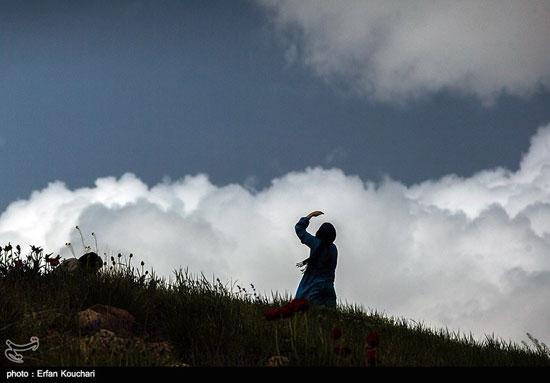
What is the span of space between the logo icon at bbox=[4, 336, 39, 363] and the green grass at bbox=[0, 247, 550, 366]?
0.06m

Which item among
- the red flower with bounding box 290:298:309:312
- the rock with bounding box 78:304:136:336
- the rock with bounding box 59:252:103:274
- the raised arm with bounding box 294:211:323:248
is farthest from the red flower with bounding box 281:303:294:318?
the raised arm with bounding box 294:211:323:248

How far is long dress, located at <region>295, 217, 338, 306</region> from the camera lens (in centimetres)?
1086

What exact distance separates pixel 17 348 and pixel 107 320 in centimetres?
107

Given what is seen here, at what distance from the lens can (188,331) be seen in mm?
6582

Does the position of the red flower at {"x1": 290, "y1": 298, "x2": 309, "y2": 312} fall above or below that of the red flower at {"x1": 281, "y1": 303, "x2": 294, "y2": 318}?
above

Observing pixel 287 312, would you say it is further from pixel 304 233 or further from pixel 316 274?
pixel 316 274

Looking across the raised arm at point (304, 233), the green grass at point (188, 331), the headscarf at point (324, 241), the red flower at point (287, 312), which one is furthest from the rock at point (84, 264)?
the red flower at point (287, 312)

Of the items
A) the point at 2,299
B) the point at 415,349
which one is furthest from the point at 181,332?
the point at 415,349

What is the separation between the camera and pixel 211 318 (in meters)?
7.01

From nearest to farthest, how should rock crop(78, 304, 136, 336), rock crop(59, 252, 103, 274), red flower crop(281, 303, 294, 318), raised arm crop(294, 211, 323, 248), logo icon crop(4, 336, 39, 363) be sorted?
1. red flower crop(281, 303, 294, 318)
2. logo icon crop(4, 336, 39, 363)
3. rock crop(78, 304, 136, 336)
4. rock crop(59, 252, 103, 274)
5. raised arm crop(294, 211, 323, 248)

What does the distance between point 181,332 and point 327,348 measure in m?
2.09

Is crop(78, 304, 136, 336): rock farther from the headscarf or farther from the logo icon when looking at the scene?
the headscarf

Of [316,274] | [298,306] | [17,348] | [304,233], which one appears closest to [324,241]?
[304,233]

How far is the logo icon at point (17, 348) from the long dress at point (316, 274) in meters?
6.02
